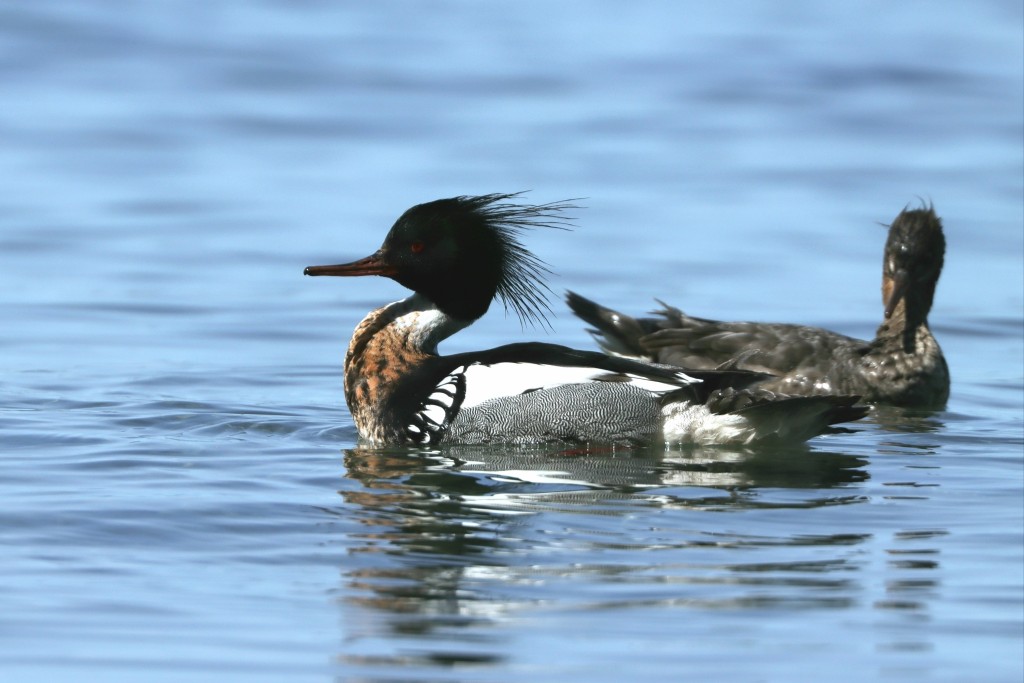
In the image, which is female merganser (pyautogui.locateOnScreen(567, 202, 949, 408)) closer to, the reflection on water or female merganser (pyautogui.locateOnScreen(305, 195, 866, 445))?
female merganser (pyautogui.locateOnScreen(305, 195, 866, 445))

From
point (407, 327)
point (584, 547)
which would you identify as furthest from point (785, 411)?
point (584, 547)

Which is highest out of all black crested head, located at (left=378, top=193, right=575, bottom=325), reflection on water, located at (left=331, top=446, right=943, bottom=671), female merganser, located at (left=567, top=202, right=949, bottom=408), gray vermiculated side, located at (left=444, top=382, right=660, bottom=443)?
black crested head, located at (left=378, top=193, right=575, bottom=325)

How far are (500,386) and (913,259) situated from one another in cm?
396

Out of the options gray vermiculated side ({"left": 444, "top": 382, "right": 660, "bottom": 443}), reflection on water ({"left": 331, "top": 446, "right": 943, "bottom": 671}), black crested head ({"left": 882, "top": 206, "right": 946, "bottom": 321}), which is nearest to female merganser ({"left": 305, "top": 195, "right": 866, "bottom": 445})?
gray vermiculated side ({"left": 444, "top": 382, "right": 660, "bottom": 443})

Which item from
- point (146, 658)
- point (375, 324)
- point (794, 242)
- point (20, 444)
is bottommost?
point (146, 658)

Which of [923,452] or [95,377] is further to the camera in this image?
[95,377]

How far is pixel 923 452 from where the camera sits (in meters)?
8.92

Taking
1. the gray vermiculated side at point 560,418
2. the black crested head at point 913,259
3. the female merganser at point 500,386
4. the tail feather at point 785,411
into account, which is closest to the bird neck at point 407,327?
the female merganser at point 500,386

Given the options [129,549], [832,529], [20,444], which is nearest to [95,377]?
[20,444]

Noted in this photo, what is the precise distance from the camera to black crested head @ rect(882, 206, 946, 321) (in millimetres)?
11609

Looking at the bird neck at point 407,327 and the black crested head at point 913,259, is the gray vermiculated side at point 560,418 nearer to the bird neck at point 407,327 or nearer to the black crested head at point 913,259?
the bird neck at point 407,327

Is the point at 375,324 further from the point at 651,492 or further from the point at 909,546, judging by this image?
the point at 909,546

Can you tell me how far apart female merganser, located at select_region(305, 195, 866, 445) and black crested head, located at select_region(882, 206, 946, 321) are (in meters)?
2.82

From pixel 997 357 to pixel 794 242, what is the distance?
149 inches
